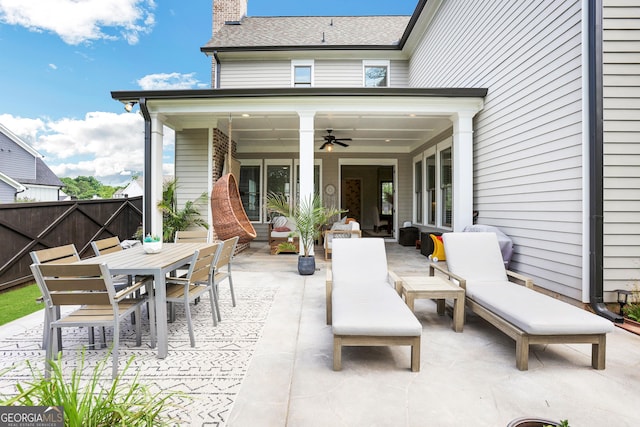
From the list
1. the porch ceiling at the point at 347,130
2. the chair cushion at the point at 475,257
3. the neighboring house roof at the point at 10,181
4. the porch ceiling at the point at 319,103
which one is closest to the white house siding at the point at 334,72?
the porch ceiling at the point at 347,130

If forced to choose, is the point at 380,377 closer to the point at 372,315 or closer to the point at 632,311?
the point at 372,315

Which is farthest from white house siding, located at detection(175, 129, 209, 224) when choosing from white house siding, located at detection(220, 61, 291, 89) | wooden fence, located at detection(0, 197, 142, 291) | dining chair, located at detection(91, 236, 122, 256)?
dining chair, located at detection(91, 236, 122, 256)

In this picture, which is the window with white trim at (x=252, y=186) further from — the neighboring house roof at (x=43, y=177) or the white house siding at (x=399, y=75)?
the neighboring house roof at (x=43, y=177)

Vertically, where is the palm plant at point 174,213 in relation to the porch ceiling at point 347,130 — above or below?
below

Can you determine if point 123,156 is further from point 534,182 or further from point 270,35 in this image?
point 534,182

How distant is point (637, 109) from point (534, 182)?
1223 millimetres

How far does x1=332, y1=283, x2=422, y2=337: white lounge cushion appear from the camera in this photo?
2273 millimetres

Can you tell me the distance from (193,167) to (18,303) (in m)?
4.08

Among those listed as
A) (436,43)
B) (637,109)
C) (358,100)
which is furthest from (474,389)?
(436,43)

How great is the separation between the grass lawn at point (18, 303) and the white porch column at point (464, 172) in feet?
20.9

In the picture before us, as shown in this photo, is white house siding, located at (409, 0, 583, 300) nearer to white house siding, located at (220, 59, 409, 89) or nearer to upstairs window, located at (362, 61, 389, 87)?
upstairs window, located at (362, 61, 389, 87)

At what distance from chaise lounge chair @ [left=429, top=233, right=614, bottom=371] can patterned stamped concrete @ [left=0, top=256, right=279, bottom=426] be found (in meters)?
2.12

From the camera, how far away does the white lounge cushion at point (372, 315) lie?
89.5 inches

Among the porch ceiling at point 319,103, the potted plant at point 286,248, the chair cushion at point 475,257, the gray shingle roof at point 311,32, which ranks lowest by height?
the potted plant at point 286,248
